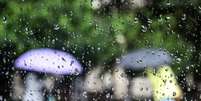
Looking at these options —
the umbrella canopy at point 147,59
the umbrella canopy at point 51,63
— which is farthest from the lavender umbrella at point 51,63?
the umbrella canopy at point 147,59

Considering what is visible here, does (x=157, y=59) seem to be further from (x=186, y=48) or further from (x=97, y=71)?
(x=97, y=71)

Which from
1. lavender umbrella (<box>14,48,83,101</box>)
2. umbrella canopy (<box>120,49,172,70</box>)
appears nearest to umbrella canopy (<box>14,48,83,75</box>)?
lavender umbrella (<box>14,48,83,101</box>)

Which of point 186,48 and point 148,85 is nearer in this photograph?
point 148,85

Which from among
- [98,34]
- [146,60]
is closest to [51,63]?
[98,34]

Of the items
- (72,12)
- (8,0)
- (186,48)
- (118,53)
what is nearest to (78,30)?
(72,12)

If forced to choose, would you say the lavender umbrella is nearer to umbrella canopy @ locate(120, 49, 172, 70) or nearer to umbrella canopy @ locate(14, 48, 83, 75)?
umbrella canopy @ locate(14, 48, 83, 75)

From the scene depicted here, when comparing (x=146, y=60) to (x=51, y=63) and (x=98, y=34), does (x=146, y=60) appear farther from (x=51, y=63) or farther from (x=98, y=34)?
(x=51, y=63)
